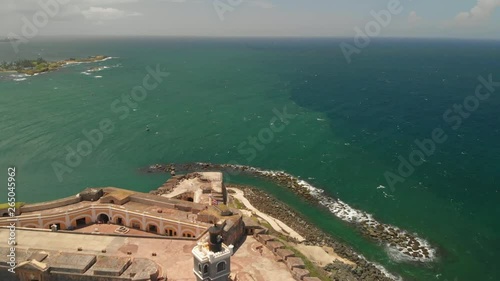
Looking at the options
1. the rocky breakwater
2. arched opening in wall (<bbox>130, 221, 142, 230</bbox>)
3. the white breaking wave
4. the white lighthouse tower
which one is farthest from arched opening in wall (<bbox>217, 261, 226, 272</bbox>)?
the rocky breakwater

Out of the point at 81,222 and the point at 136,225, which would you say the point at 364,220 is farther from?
the point at 81,222

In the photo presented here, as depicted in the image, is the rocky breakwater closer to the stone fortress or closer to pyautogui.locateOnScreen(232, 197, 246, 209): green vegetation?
pyautogui.locateOnScreen(232, 197, 246, 209): green vegetation

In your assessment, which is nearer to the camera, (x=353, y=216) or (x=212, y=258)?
(x=212, y=258)

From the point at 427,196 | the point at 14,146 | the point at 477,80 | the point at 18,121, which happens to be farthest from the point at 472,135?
the point at 18,121

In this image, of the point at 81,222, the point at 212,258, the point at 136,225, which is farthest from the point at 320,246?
the point at 81,222

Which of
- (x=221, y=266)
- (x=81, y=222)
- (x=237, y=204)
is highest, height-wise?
(x=221, y=266)

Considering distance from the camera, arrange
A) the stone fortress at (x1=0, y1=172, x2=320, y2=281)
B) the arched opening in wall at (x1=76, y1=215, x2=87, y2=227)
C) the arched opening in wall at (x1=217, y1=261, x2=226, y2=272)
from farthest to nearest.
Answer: the arched opening in wall at (x1=76, y1=215, x2=87, y2=227) → the stone fortress at (x1=0, y1=172, x2=320, y2=281) → the arched opening in wall at (x1=217, y1=261, x2=226, y2=272)

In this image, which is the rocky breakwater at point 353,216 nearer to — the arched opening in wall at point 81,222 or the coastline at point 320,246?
the coastline at point 320,246
